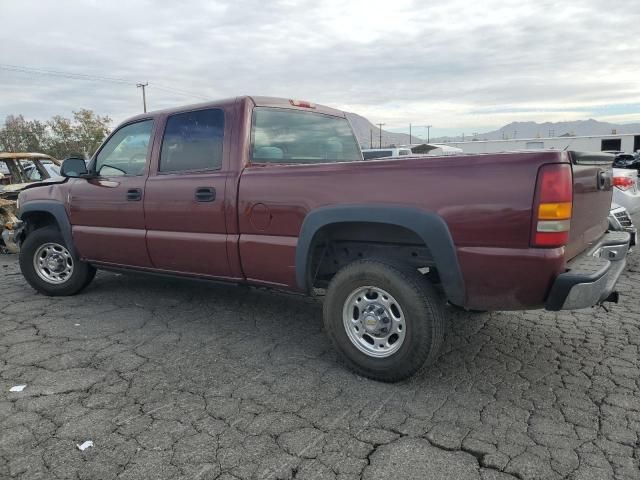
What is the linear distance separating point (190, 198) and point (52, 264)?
236cm

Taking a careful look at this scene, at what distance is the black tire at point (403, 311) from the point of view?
9.77 ft

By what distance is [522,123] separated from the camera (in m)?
177

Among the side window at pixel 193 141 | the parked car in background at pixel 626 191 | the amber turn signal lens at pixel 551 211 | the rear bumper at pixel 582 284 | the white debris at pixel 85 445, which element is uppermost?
the side window at pixel 193 141

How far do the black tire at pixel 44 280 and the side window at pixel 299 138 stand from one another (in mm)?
2604

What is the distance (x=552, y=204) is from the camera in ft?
8.36

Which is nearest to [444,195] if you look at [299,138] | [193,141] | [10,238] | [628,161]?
[299,138]

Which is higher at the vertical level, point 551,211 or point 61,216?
point 551,211

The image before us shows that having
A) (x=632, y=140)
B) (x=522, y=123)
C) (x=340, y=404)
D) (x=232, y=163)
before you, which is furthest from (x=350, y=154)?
(x=522, y=123)

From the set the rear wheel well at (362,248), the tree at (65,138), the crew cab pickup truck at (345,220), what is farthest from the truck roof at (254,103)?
the tree at (65,138)

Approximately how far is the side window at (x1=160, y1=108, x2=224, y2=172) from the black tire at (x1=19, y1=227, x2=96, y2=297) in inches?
68.3

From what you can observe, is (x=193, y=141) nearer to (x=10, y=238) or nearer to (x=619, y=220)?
(x=619, y=220)

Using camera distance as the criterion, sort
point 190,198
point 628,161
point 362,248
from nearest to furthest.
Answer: point 362,248 < point 190,198 < point 628,161

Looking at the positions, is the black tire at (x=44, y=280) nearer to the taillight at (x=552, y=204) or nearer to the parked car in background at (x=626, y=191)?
the taillight at (x=552, y=204)

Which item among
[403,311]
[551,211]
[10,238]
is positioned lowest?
[10,238]
